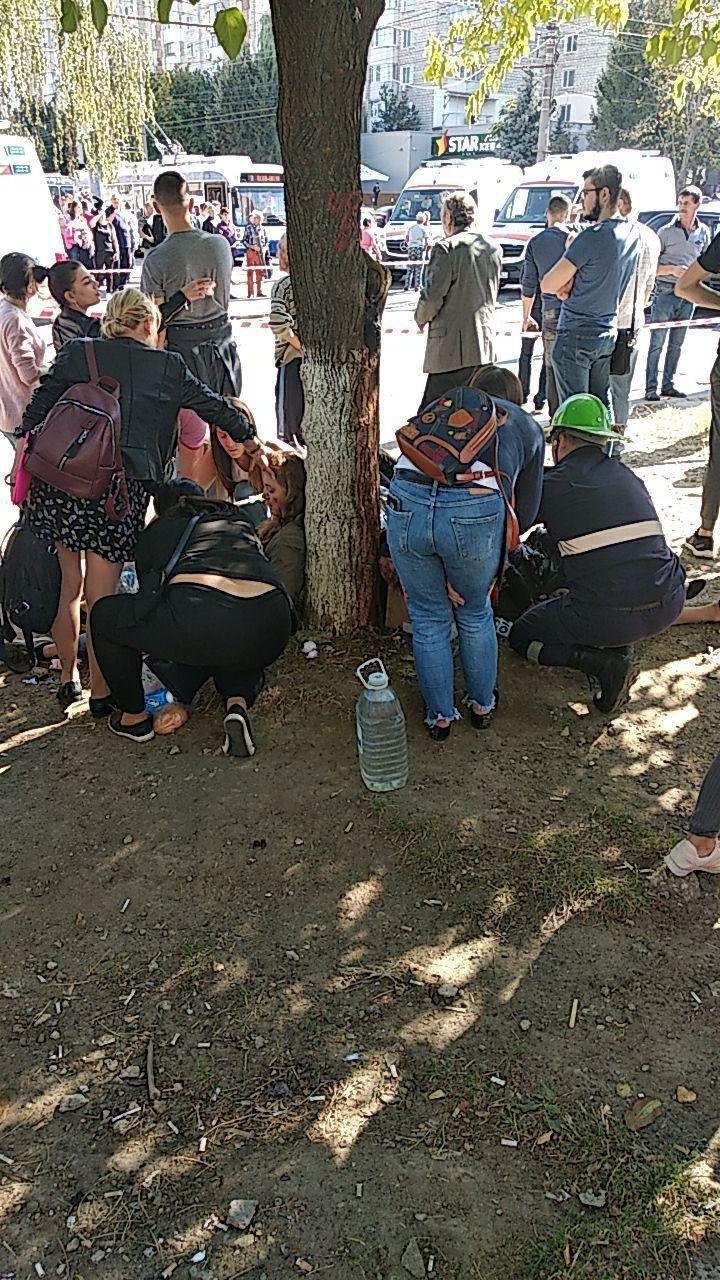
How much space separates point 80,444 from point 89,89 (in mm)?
21799

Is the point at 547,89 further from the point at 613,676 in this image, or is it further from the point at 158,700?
the point at 158,700

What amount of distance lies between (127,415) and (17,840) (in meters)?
1.75

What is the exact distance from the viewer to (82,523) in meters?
4.09

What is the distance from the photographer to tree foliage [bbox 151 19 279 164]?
52.8 meters

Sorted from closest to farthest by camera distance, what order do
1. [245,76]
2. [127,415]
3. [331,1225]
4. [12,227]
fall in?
[331,1225]
[127,415]
[12,227]
[245,76]

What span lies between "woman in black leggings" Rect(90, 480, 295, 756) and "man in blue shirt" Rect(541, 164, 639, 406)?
380 centimetres

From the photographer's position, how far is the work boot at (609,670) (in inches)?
163

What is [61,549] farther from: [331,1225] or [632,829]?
[331,1225]

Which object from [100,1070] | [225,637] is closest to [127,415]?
[225,637]

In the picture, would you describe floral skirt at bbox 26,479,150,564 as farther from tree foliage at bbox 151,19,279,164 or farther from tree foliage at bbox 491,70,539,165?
tree foliage at bbox 151,19,279,164

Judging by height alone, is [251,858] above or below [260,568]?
below

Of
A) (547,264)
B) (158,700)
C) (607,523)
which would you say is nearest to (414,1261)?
(158,700)

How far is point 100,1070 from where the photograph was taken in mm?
2609

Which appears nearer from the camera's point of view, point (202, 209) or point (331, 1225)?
point (331, 1225)
